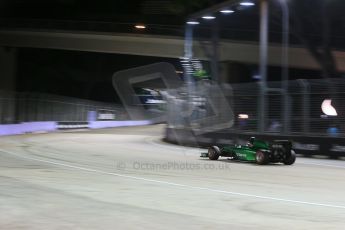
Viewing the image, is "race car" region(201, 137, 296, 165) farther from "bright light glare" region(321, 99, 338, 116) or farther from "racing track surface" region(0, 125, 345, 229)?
"bright light glare" region(321, 99, 338, 116)

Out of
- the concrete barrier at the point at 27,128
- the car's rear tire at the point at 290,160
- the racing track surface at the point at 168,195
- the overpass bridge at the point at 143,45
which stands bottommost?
the racing track surface at the point at 168,195

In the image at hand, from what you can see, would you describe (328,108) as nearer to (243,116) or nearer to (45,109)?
(243,116)

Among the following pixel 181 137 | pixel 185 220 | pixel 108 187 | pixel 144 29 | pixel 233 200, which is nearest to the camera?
pixel 185 220

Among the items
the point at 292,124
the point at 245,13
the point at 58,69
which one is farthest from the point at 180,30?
the point at 292,124

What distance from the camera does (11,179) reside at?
12.3m

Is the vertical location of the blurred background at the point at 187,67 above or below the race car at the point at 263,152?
above

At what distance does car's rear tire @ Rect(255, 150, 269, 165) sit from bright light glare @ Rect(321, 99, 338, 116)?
17.4 ft

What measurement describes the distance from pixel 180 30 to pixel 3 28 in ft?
56.6

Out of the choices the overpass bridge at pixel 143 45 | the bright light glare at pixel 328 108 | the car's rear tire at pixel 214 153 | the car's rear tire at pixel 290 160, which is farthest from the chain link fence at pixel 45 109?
the car's rear tire at pixel 290 160

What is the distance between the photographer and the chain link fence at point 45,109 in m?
41.4

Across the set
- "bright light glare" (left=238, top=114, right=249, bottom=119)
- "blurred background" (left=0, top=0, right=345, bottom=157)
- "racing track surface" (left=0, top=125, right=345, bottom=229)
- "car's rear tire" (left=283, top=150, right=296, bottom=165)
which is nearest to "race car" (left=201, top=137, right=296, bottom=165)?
"car's rear tire" (left=283, top=150, right=296, bottom=165)

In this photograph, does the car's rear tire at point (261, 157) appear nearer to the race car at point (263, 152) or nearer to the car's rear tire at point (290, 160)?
the race car at point (263, 152)

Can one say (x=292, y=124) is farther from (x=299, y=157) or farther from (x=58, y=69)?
(x=58, y=69)

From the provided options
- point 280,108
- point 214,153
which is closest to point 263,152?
point 214,153
